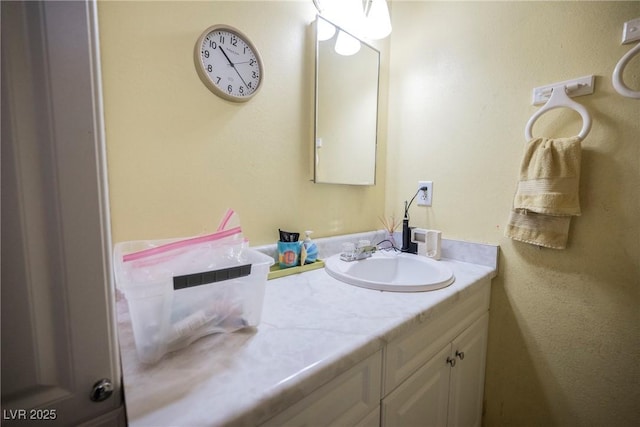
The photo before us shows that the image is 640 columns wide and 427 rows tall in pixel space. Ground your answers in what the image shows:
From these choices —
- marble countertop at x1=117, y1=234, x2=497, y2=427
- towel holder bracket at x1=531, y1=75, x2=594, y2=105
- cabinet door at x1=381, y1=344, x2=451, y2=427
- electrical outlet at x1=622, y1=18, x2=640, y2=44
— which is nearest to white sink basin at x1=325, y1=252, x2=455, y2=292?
marble countertop at x1=117, y1=234, x2=497, y2=427

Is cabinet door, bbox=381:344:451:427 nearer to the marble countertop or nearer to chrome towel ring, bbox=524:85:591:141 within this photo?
the marble countertop

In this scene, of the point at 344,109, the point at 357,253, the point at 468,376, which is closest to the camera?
the point at 468,376

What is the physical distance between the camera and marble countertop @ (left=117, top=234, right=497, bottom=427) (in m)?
0.35

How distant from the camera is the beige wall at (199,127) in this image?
2.23 feet

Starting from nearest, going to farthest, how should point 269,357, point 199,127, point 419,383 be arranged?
1. point 269,357
2. point 419,383
3. point 199,127

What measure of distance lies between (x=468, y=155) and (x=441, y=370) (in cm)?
84

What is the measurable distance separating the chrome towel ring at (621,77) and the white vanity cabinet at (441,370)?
716 millimetres

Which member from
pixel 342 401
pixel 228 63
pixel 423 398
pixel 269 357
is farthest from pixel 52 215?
pixel 423 398

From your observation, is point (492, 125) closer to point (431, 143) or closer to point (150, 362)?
point (431, 143)

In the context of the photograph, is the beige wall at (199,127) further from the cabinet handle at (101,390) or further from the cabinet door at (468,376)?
the cabinet door at (468,376)

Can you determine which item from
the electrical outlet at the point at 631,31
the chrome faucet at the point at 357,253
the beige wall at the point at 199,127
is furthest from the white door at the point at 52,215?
the electrical outlet at the point at 631,31

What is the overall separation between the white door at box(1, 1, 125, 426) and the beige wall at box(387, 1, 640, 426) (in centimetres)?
120

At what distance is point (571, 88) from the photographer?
82cm

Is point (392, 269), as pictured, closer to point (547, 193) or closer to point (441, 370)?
point (441, 370)
